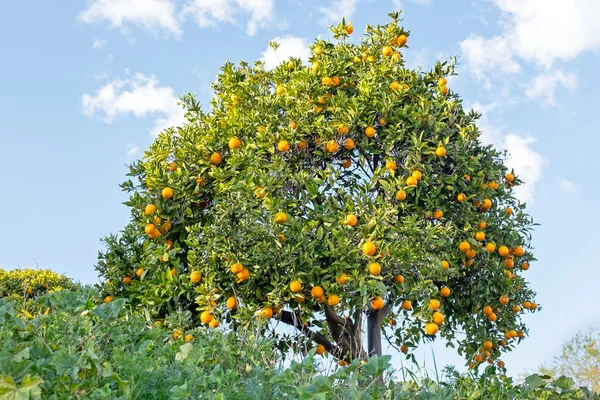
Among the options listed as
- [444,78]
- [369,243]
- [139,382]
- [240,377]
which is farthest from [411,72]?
[139,382]

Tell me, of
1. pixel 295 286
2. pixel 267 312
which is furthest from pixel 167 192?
pixel 295 286

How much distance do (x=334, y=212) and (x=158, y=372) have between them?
3.16 m

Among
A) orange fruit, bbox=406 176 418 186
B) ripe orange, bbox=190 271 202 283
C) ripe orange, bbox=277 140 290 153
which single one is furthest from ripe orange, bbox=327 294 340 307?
ripe orange, bbox=277 140 290 153

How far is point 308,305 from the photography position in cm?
526

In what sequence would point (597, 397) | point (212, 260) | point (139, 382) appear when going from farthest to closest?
point (212, 260), point (597, 397), point (139, 382)

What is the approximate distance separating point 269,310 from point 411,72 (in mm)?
3181

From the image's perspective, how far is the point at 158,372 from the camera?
260 cm

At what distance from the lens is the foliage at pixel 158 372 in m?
2.03

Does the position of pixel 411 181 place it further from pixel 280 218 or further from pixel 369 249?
pixel 280 218

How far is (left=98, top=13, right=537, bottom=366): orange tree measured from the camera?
205 inches

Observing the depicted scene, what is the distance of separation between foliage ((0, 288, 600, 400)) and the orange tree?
1540 mm

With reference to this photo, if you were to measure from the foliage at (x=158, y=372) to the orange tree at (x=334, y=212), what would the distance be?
1.54 m

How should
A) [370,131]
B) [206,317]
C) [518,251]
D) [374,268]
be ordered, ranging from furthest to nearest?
[518,251], [370,131], [206,317], [374,268]

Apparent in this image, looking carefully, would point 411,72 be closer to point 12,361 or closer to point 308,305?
point 308,305
